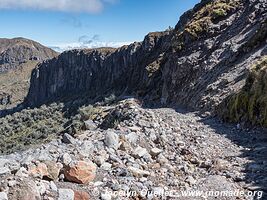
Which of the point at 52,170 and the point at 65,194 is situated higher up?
the point at 52,170

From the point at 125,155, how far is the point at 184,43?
1371 inches

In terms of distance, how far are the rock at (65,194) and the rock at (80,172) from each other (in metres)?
0.63

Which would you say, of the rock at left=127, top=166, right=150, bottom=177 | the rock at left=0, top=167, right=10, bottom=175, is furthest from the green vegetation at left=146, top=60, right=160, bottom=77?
the rock at left=0, top=167, right=10, bottom=175

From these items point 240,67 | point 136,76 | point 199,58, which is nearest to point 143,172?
point 240,67

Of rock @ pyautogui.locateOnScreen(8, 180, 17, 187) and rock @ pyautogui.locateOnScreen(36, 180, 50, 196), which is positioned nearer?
rock @ pyautogui.locateOnScreen(8, 180, 17, 187)

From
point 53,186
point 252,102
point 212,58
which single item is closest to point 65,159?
→ point 53,186

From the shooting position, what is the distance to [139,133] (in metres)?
11.8

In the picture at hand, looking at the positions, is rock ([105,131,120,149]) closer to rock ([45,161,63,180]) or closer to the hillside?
the hillside

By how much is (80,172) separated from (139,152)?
2.48 meters

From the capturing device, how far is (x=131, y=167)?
9.14 metres

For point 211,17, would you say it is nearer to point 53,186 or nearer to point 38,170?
point 38,170

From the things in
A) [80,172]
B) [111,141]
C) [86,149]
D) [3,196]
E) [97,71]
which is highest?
[97,71]

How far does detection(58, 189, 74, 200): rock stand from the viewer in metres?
7.10

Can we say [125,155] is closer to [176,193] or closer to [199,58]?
[176,193]
